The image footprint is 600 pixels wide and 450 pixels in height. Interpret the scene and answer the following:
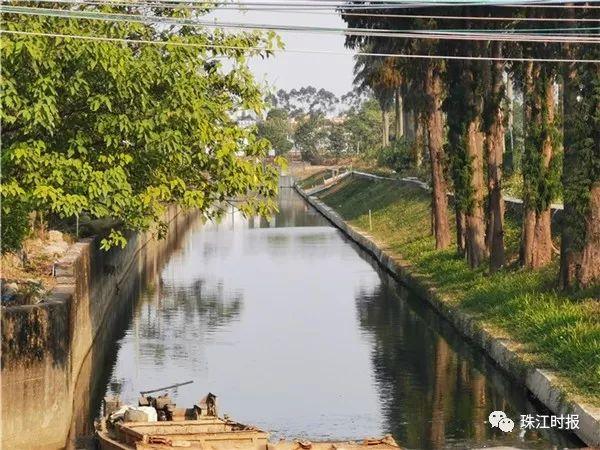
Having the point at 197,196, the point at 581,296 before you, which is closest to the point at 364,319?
the point at 581,296

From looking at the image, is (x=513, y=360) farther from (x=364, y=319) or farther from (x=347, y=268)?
(x=347, y=268)

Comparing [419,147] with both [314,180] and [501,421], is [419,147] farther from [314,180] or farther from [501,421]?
[314,180]

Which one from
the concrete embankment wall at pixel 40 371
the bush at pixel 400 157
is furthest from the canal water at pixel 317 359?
the bush at pixel 400 157

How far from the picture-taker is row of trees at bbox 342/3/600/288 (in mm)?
32250

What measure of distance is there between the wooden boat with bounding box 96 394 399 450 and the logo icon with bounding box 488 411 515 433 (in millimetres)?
5914

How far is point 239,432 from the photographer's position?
65.3 feet

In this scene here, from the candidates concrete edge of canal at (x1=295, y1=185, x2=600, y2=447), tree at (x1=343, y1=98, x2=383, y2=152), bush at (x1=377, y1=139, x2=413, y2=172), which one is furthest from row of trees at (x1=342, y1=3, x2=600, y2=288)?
tree at (x1=343, y1=98, x2=383, y2=152)

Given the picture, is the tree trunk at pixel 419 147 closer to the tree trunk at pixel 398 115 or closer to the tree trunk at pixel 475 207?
the tree trunk at pixel 398 115

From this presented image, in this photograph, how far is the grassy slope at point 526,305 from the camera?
26.2 meters

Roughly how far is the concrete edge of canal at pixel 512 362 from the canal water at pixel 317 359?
378mm

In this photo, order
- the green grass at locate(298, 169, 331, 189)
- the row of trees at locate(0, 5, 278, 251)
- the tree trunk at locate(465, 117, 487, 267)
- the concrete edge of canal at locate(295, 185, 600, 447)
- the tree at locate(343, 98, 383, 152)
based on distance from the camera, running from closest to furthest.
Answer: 1. the row of trees at locate(0, 5, 278, 251)
2. the concrete edge of canal at locate(295, 185, 600, 447)
3. the tree trunk at locate(465, 117, 487, 267)
4. the green grass at locate(298, 169, 331, 189)
5. the tree at locate(343, 98, 383, 152)

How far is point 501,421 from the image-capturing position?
25547mm

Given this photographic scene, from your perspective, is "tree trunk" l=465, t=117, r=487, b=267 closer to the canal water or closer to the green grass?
the canal water

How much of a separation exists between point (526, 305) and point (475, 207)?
42.8ft
